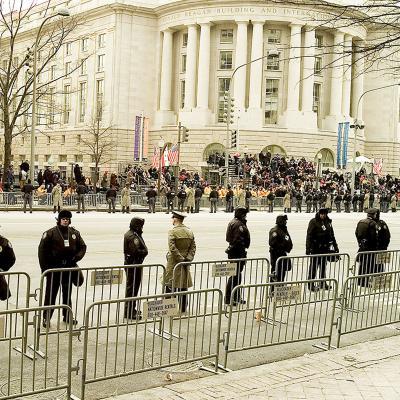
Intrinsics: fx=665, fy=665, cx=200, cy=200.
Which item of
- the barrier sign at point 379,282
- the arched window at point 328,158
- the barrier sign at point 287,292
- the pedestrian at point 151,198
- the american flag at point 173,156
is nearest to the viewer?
the barrier sign at point 287,292

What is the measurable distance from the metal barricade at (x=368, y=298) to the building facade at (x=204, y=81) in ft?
165

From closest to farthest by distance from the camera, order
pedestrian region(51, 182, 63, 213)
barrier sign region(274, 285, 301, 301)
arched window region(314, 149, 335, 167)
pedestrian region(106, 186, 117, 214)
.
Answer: barrier sign region(274, 285, 301, 301) < pedestrian region(51, 182, 63, 213) < pedestrian region(106, 186, 117, 214) < arched window region(314, 149, 335, 167)

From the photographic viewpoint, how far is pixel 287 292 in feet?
26.3

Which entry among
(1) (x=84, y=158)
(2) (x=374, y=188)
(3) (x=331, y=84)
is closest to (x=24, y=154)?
(1) (x=84, y=158)

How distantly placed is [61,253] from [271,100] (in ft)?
182

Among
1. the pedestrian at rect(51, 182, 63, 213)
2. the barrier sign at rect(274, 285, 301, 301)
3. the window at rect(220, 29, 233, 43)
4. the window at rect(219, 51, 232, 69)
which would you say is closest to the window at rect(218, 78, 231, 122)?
the window at rect(219, 51, 232, 69)

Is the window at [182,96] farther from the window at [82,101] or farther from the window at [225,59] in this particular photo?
the window at [82,101]

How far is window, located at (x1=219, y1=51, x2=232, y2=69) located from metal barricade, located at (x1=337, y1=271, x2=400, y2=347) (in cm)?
5481

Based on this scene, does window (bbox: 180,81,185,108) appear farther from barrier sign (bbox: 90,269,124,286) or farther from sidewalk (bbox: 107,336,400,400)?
sidewalk (bbox: 107,336,400,400)

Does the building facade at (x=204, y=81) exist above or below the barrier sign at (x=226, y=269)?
above

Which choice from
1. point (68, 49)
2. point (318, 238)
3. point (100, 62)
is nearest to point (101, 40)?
point (100, 62)

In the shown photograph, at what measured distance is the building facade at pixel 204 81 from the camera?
61.0m

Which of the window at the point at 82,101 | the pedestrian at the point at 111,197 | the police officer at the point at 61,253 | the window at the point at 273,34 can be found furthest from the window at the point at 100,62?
the police officer at the point at 61,253

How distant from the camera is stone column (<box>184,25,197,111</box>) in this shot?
206 ft
